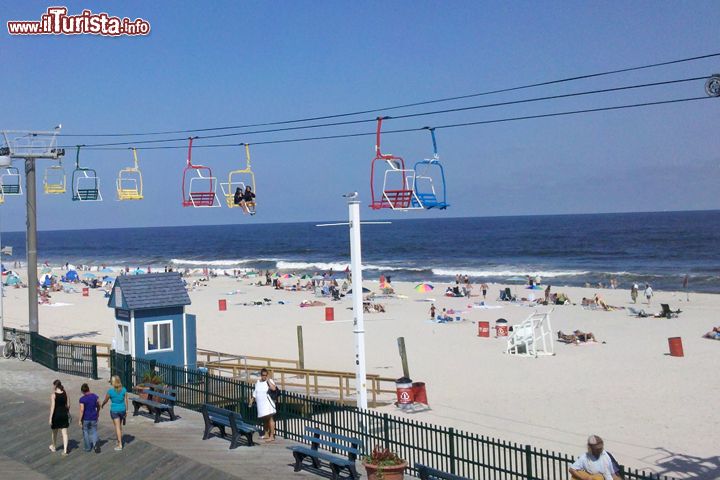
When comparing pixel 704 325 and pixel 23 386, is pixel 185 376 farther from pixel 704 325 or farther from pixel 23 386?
pixel 704 325

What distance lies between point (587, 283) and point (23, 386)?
2146 inches

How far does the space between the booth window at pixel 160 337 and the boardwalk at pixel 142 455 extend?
4844mm

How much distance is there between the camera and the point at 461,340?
116 feet

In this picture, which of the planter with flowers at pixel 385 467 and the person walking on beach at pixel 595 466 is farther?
the planter with flowers at pixel 385 467

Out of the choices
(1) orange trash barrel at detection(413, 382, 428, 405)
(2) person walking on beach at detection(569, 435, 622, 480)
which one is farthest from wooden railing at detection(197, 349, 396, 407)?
(2) person walking on beach at detection(569, 435, 622, 480)

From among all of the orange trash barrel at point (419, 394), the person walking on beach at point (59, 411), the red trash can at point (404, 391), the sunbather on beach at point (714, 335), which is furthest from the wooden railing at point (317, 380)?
the sunbather on beach at point (714, 335)

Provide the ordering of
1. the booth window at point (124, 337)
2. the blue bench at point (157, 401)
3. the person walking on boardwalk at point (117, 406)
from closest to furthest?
the person walking on boardwalk at point (117, 406)
the blue bench at point (157, 401)
the booth window at point (124, 337)

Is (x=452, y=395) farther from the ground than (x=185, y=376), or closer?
closer

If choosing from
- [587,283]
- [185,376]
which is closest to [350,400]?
[185,376]

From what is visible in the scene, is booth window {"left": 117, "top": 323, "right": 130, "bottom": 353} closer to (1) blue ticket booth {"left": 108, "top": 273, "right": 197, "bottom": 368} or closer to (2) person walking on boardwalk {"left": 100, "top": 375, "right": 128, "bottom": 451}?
(1) blue ticket booth {"left": 108, "top": 273, "right": 197, "bottom": 368}

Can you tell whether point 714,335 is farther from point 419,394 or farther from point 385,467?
point 385,467

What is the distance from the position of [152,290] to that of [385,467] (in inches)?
512

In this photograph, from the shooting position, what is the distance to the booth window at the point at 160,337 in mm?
22781

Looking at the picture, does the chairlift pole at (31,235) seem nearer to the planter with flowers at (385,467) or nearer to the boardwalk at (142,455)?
the boardwalk at (142,455)
